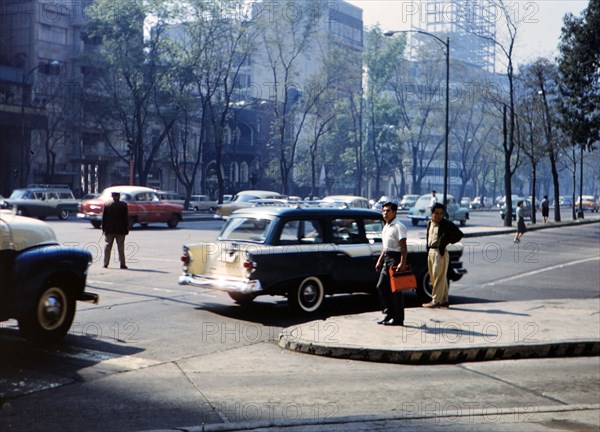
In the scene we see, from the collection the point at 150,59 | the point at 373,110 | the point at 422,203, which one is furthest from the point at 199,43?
the point at 373,110

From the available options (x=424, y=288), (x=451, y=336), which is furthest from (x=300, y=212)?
(x=451, y=336)

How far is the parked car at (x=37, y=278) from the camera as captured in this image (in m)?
8.95

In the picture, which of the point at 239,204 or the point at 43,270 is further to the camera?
the point at 239,204

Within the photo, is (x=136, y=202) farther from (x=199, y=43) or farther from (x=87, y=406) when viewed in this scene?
(x=87, y=406)

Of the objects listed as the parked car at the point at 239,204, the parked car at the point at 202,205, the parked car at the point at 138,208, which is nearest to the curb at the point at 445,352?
the parked car at the point at 138,208

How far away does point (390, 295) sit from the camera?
11312 millimetres

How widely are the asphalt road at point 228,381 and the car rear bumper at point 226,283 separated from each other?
0.47m

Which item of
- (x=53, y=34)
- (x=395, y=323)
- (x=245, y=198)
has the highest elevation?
(x=53, y=34)

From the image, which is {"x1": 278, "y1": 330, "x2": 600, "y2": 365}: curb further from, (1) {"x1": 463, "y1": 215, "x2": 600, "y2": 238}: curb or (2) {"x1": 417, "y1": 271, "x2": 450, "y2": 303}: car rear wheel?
(1) {"x1": 463, "y1": 215, "x2": 600, "y2": 238}: curb

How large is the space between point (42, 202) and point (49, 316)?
109 feet

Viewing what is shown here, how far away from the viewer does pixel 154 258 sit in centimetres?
2128

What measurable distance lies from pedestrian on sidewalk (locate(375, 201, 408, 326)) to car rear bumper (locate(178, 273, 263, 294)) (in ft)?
6.05

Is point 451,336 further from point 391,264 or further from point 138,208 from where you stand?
point 138,208

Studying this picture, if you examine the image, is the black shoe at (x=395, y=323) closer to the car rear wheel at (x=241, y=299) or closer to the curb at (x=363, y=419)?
the car rear wheel at (x=241, y=299)
